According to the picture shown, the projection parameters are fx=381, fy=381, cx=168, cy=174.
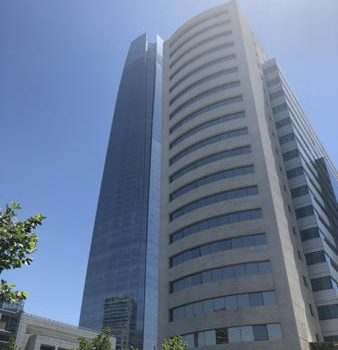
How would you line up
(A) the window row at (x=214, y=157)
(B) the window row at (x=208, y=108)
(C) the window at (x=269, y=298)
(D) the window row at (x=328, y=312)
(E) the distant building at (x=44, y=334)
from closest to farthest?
(C) the window at (x=269, y=298)
(D) the window row at (x=328, y=312)
(A) the window row at (x=214, y=157)
(B) the window row at (x=208, y=108)
(E) the distant building at (x=44, y=334)

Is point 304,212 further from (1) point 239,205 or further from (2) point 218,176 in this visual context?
(2) point 218,176

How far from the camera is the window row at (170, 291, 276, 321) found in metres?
43.2

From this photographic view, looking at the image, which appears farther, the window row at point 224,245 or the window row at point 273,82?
the window row at point 273,82

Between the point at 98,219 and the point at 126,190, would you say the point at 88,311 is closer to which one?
the point at 98,219

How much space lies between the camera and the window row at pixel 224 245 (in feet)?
156

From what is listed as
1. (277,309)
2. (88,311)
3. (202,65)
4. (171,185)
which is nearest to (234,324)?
(277,309)

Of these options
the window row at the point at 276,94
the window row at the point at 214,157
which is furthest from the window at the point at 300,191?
the window row at the point at 276,94

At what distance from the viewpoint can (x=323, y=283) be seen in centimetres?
5084

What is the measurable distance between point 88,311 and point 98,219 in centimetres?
4716

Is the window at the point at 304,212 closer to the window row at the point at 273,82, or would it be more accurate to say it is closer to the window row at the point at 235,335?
the window row at the point at 235,335

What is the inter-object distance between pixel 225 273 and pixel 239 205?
930 cm

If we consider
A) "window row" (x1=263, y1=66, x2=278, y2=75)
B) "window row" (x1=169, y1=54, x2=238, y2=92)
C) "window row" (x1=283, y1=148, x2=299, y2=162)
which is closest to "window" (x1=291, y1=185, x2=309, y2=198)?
"window row" (x1=283, y1=148, x2=299, y2=162)

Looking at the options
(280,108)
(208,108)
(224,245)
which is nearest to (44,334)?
(224,245)

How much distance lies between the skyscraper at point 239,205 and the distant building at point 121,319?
107 m
